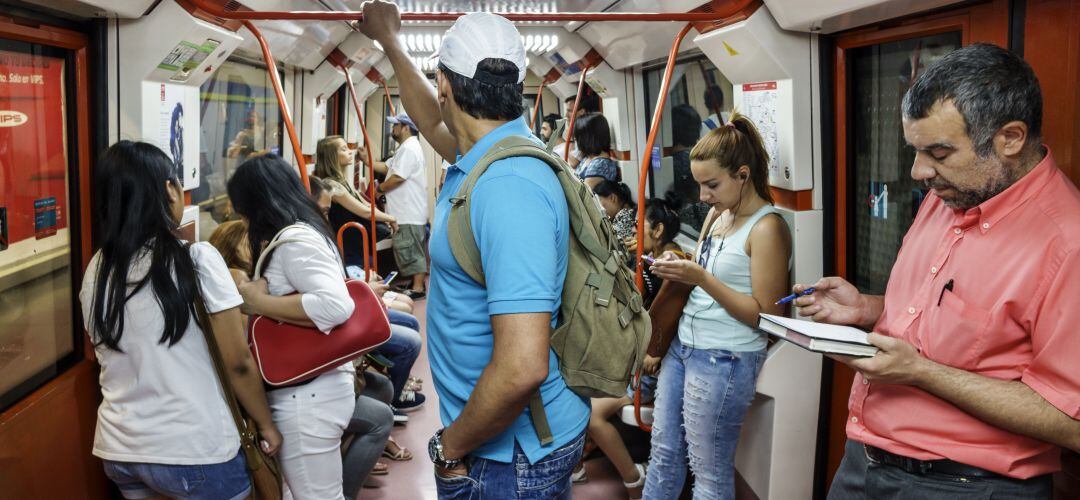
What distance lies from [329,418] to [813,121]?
6.41 feet

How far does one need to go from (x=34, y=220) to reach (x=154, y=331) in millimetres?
702

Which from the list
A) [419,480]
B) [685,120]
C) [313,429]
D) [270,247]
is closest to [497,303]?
[270,247]

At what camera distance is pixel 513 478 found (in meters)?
1.70

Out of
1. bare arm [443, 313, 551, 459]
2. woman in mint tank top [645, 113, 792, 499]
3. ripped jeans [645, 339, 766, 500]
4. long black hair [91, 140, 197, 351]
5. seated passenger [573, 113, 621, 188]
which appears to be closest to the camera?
bare arm [443, 313, 551, 459]

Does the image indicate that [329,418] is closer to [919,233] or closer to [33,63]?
[33,63]

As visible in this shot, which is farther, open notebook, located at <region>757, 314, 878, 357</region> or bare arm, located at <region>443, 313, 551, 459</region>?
open notebook, located at <region>757, 314, 878, 357</region>

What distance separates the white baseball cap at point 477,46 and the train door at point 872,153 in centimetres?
141

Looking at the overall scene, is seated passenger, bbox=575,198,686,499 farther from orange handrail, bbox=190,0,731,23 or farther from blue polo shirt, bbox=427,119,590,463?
blue polo shirt, bbox=427,119,590,463

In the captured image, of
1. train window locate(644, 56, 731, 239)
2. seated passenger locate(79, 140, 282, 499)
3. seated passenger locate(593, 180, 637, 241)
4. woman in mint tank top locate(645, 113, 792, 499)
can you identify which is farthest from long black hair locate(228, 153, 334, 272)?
train window locate(644, 56, 731, 239)

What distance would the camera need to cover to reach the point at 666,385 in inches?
125

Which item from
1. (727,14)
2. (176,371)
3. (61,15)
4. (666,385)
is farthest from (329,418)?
(727,14)

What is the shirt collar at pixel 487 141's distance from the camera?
67.8 inches

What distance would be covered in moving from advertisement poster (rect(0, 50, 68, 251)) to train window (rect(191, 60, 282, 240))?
170cm

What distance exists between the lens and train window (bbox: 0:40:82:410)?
8.15 ft
